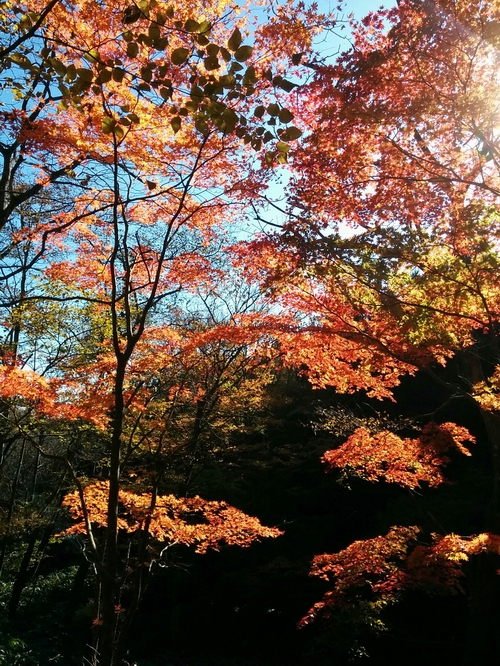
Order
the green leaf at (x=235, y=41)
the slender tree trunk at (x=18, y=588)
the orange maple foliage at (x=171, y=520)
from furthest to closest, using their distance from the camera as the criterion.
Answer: the slender tree trunk at (x=18, y=588)
the orange maple foliage at (x=171, y=520)
the green leaf at (x=235, y=41)

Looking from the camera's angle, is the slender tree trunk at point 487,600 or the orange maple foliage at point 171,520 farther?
the orange maple foliage at point 171,520

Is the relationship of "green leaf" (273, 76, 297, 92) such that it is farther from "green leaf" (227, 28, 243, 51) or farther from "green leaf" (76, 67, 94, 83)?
"green leaf" (76, 67, 94, 83)

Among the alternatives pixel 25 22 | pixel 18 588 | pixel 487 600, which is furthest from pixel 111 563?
pixel 18 588

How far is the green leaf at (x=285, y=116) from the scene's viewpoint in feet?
6.86

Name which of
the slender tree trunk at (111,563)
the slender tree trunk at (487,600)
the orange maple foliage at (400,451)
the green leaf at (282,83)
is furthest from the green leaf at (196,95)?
the orange maple foliage at (400,451)

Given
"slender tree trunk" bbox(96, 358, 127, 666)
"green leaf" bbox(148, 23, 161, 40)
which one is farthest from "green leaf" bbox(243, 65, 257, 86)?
"slender tree trunk" bbox(96, 358, 127, 666)

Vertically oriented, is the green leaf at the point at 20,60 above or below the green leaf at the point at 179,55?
above

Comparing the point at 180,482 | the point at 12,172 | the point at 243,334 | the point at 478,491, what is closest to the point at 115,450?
the point at 243,334

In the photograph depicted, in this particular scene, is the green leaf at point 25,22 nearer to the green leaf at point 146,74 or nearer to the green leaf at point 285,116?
the green leaf at point 146,74

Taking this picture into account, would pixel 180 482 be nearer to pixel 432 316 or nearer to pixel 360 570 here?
pixel 360 570

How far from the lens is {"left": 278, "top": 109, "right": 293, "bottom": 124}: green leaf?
2090 mm

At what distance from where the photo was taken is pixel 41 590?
53.9 feet

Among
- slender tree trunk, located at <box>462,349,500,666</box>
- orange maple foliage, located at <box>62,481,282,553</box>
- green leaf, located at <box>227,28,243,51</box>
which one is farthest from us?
orange maple foliage, located at <box>62,481,282,553</box>

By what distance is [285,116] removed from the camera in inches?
82.9
